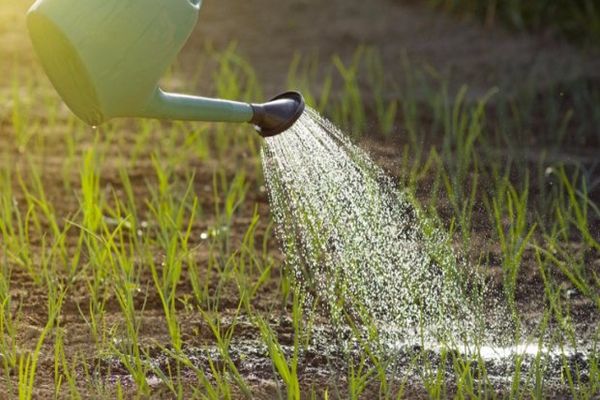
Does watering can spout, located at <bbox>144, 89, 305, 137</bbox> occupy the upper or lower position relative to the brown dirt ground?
lower

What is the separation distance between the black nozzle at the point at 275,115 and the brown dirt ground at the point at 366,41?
214cm

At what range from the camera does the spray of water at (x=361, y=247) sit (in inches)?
122

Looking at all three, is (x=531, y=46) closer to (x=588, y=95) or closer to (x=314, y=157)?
(x=588, y=95)

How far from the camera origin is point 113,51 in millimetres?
2352

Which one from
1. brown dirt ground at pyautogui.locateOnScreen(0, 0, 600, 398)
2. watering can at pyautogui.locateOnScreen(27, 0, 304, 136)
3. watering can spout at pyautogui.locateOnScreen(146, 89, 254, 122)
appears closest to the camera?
watering can at pyautogui.locateOnScreen(27, 0, 304, 136)

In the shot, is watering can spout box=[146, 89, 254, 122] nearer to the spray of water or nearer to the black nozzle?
the black nozzle

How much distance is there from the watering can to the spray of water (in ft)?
1.91

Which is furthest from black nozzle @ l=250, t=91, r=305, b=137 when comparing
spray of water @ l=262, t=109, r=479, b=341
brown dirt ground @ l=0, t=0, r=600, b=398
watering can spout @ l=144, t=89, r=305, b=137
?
brown dirt ground @ l=0, t=0, r=600, b=398

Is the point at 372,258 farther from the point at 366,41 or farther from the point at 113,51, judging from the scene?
the point at 366,41

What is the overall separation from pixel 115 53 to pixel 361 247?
124 cm

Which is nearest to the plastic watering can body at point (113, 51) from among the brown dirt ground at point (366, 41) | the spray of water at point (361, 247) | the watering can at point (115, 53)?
the watering can at point (115, 53)

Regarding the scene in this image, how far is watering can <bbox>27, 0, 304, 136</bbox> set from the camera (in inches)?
91.4

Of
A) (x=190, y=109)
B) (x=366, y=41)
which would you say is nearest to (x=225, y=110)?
(x=190, y=109)

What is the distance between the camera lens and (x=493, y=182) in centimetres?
399
